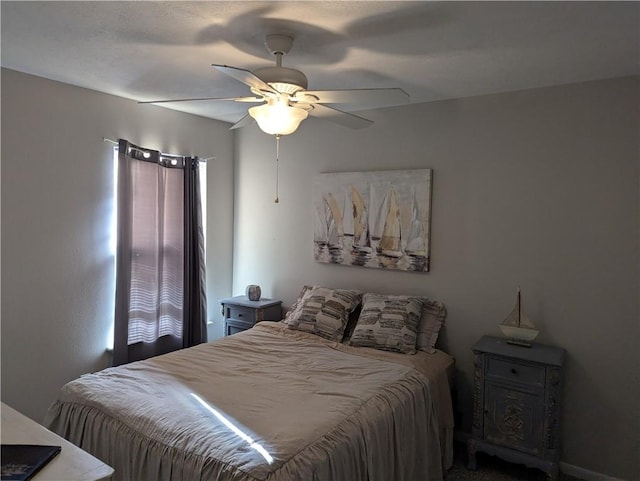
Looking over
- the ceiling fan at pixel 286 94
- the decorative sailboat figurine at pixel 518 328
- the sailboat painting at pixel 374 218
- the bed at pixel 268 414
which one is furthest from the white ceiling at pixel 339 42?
the bed at pixel 268 414

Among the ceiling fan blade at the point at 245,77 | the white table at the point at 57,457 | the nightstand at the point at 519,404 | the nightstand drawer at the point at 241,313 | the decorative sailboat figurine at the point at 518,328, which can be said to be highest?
the ceiling fan blade at the point at 245,77

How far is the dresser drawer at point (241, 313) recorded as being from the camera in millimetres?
3748

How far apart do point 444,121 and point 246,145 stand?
6.28 feet

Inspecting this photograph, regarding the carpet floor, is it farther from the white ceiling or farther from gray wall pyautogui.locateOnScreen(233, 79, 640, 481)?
the white ceiling

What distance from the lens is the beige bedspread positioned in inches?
67.6

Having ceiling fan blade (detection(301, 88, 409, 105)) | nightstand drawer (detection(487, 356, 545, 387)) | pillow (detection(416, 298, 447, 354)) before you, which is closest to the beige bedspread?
pillow (detection(416, 298, 447, 354))

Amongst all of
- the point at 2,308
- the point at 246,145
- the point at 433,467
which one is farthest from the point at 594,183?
the point at 2,308

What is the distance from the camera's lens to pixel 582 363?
275 centimetres

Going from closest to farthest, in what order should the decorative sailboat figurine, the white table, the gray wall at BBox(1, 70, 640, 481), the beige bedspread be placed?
the white table, the beige bedspread, the gray wall at BBox(1, 70, 640, 481), the decorative sailboat figurine

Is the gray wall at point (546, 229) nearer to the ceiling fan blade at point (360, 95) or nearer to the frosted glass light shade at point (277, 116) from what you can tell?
the ceiling fan blade at point (360, 95)

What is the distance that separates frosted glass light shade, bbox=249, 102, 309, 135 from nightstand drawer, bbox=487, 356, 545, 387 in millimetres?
1838

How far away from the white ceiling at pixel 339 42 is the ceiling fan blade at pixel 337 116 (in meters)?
0.30

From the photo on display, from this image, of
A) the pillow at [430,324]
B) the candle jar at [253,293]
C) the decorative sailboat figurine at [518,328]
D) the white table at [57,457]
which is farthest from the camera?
the candle jar at [253,293]

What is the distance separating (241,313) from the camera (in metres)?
3.83
